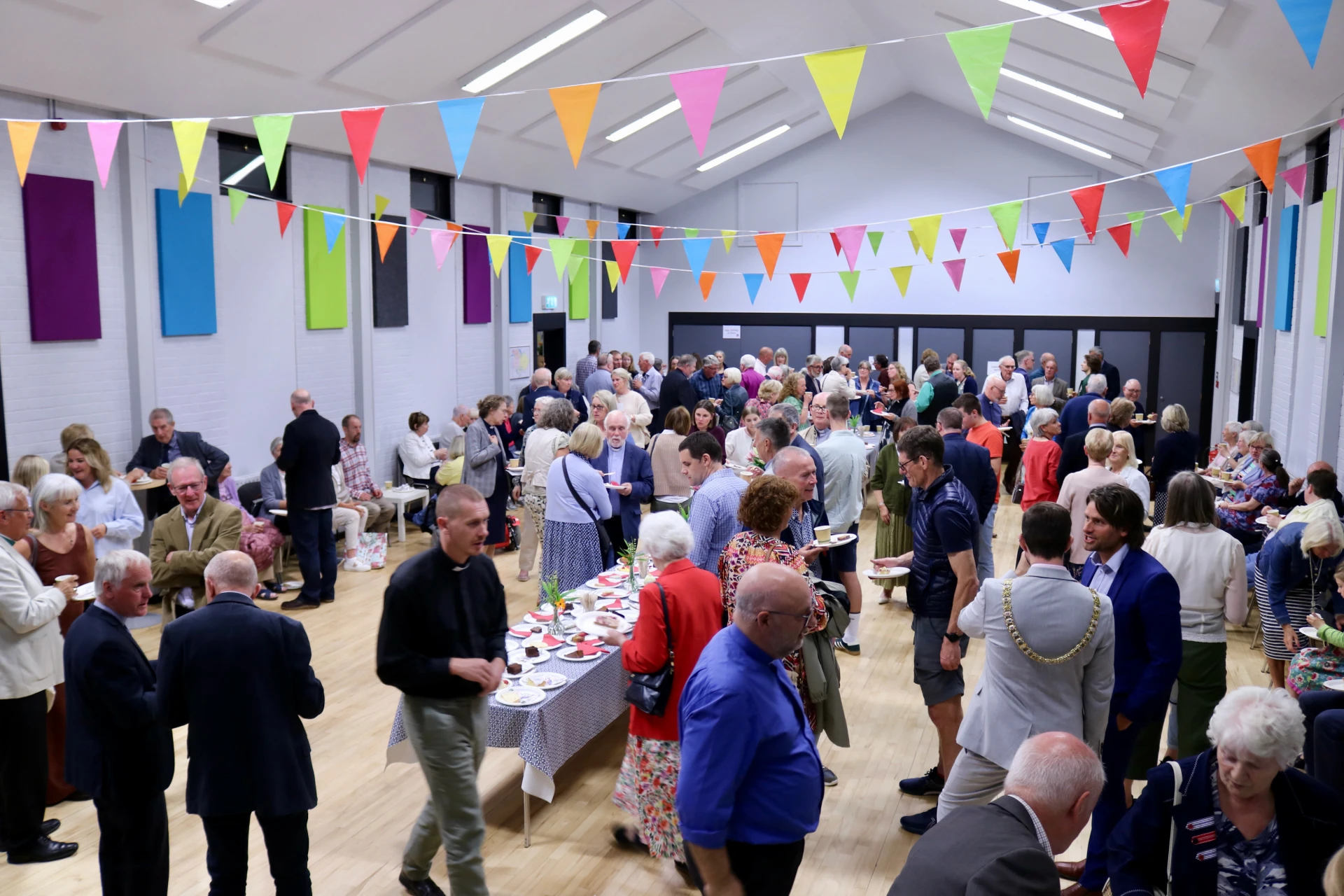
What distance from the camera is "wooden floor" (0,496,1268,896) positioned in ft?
13.1

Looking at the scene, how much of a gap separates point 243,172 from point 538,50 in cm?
275

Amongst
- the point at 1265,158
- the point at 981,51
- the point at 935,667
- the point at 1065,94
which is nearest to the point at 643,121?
the point at 1065,94

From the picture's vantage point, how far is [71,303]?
23.4ft

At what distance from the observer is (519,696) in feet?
14.0

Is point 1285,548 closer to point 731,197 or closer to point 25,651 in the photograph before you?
point 25,651

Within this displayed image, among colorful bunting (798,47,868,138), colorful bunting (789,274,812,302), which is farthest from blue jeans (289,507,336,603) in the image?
colorful bunting (789,274,812,302)

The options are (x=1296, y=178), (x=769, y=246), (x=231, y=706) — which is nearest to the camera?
(x=231, y=706)

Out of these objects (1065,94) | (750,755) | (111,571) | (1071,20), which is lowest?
(750,755)

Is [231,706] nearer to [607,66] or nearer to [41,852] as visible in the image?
[41,852]

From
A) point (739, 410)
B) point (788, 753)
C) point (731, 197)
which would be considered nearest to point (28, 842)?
point (788, 753)

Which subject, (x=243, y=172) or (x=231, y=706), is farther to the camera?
(x=243, y=172)

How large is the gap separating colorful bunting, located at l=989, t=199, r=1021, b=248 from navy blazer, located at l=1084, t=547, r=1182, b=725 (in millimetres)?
5235

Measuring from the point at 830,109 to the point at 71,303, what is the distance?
5.57 m

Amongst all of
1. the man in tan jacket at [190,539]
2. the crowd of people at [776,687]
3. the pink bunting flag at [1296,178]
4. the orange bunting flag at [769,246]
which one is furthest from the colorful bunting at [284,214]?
the pink bunting flag at [1296,178]
